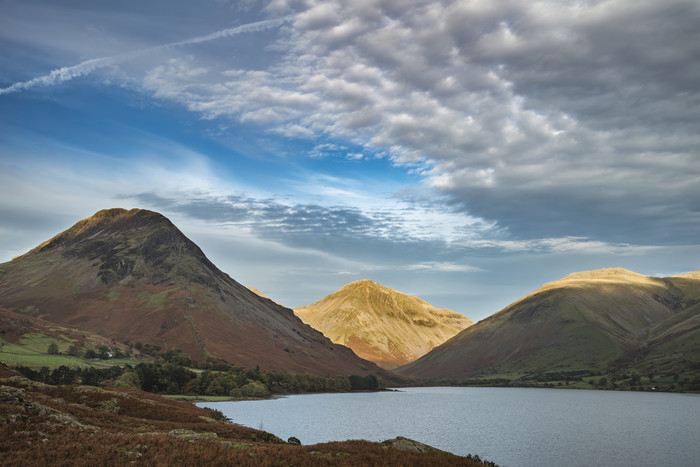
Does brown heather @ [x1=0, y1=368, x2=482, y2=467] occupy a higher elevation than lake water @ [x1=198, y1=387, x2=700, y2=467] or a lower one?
higher

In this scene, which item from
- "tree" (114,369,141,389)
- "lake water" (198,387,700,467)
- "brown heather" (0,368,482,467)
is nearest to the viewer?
"brown heather" (0,368,482,467)

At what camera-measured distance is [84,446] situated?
29.4m

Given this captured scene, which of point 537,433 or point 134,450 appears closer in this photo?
point 134,450

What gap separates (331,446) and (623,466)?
56.5 m

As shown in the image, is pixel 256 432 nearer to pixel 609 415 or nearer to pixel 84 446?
pixel 84 446

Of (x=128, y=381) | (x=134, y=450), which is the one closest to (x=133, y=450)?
(x=134, y=450)

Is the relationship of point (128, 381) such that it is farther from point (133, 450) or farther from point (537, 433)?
point (133, 450)

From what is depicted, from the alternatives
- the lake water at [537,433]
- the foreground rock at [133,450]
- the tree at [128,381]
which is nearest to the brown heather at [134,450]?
the foreground rock at [133,450]

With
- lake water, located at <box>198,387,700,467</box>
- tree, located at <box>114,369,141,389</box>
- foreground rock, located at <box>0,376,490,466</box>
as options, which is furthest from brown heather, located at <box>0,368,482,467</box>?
tree, located at <box>114,369,141,389</box>

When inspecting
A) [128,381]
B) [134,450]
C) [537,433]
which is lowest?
[128,381]

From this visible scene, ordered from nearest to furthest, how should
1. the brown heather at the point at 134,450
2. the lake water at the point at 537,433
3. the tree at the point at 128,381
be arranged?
the brown heather at the point at 134,450 → the lake water at the point at 537,433 → the tree at the point at 128,381

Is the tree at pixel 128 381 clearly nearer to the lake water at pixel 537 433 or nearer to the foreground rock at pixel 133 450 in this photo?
the lake water at pixel 537 433

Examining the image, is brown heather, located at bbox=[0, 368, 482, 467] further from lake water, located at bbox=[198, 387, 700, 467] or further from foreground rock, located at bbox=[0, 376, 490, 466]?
lake water, located at bbox=[198, 387, 700, 467]

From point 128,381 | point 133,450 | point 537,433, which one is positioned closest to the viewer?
point 133,450
